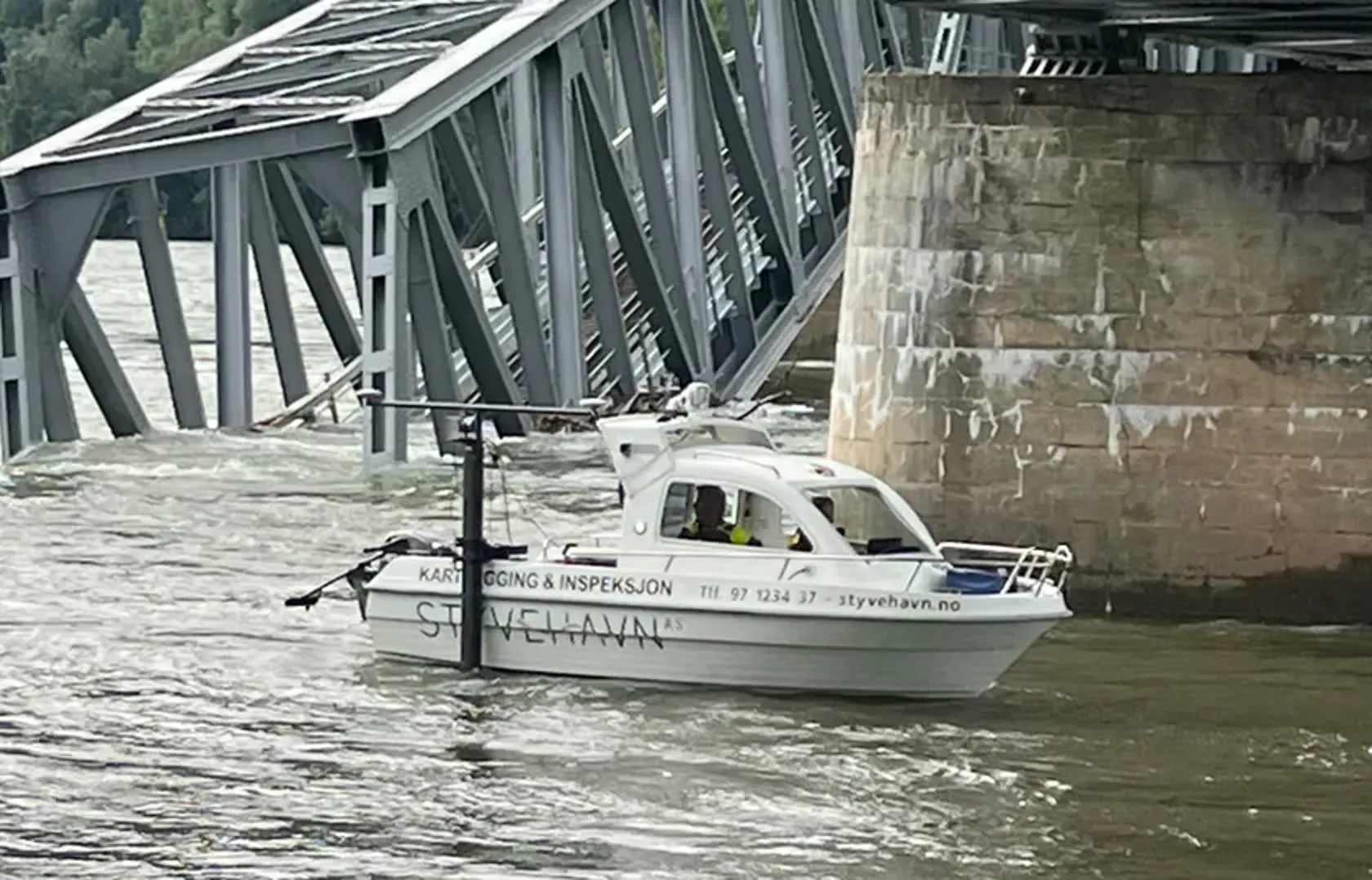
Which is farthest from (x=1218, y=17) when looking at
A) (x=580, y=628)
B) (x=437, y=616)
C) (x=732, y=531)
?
(x=437, y=616)

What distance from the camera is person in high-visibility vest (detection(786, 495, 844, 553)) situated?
22.4 meters

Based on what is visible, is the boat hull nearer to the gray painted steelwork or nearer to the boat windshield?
the boat windshield

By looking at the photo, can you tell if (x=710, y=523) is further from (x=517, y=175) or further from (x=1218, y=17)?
(x=517, y=175)

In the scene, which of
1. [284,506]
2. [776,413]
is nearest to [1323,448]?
[284,506]

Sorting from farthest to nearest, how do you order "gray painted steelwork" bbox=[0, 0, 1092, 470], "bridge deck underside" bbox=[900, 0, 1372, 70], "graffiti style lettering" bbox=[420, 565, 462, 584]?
"gray painted steelwork" bbox=[0, 0, 1092, 470] → "bridge deck underside" bbox=[900, 0, 1372, 70] → "graffiti style lettering" bbox=[420, 565, 462, 584]

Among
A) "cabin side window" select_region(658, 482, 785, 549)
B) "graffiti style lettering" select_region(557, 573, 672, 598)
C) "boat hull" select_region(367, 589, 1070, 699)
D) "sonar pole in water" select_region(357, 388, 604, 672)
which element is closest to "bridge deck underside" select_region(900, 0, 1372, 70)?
"cabin side window" select_region(658, 482, 785, 549)

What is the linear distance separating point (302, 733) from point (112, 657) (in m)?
3.43

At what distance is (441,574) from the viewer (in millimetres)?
23141

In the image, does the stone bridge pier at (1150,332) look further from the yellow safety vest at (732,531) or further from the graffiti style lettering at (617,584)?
the graffiti style lettering at (617,584)

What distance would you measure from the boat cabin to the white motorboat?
1cm

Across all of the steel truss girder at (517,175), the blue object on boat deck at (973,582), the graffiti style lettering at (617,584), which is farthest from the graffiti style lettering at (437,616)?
the steel truss girder at (517,175)

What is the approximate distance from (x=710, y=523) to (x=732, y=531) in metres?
0.18

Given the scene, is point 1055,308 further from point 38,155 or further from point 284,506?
point 38,155

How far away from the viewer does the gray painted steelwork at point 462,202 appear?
116ft
